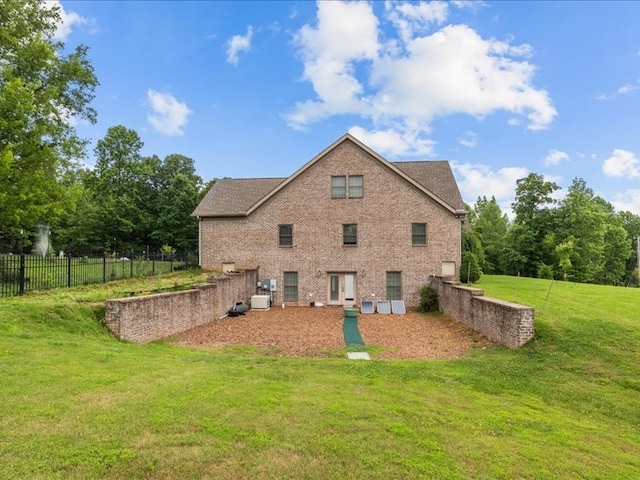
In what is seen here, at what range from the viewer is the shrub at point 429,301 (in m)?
20.2

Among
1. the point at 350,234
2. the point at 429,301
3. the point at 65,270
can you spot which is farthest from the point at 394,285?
the point at 65,270

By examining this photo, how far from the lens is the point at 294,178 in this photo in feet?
73.6

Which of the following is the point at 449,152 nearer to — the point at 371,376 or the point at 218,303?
the point at 218,303

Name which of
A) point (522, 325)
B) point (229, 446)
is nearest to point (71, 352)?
point (229, 446)

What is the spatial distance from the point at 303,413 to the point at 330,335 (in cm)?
869

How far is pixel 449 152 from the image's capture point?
3388cm

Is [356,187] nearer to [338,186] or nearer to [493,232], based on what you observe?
[338,186]

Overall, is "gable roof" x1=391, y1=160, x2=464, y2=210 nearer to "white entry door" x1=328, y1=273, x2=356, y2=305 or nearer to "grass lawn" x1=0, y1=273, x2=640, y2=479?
"white entry door" x1=328, y1=273, x2=356, y2=305

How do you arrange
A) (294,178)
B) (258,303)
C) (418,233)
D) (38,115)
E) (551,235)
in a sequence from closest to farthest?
(38,115), (258,303), (418,233), (294,178), (551,235)

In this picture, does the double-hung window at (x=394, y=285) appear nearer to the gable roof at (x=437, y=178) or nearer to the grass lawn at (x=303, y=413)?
the gable roof at (x=437, y=178)

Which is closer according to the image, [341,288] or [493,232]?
[341,288]

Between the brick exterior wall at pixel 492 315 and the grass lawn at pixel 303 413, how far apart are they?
3.49 feet

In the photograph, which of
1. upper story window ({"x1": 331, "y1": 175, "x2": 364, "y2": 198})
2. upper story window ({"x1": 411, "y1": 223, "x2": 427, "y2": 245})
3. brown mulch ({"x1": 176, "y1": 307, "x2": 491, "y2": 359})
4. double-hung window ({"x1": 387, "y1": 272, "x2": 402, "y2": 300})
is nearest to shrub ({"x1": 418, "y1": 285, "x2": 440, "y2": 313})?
double-hung window ({"x1": 387, "y1": 272, "x2": 402, "y2": 300})

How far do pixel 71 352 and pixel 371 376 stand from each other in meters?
5.92
